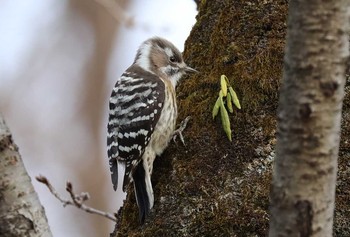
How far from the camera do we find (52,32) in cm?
909

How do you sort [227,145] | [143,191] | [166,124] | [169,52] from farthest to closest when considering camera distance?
1. [169,52]
2. [166,124]
3. [143,191]
4. [227,145]

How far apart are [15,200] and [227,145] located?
4.27ft

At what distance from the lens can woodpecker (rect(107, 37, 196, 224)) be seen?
3.80m

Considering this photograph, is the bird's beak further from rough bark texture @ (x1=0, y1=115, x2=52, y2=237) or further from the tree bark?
the tree bark

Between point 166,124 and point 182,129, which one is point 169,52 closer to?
point 166,124

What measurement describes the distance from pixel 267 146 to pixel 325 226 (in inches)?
51.7

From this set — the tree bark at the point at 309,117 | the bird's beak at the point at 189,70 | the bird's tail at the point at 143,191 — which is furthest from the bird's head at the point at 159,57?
the tree bark at the point at 309,117

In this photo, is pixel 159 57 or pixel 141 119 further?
pixel 159 57

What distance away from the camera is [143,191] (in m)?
3.36

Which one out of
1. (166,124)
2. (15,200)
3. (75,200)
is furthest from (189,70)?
(15,200)

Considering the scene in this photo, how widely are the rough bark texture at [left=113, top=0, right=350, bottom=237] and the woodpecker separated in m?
0.13

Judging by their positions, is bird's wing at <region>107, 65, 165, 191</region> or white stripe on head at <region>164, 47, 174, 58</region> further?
white stripe on head at <region>164, 47, 174, 58</region>

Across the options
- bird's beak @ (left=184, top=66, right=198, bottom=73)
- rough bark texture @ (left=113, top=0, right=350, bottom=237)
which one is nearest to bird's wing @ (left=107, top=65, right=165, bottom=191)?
rough bark texture @ (left=113, top=0, right=350, bottom=237)

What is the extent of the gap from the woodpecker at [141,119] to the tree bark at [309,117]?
5.72ft
